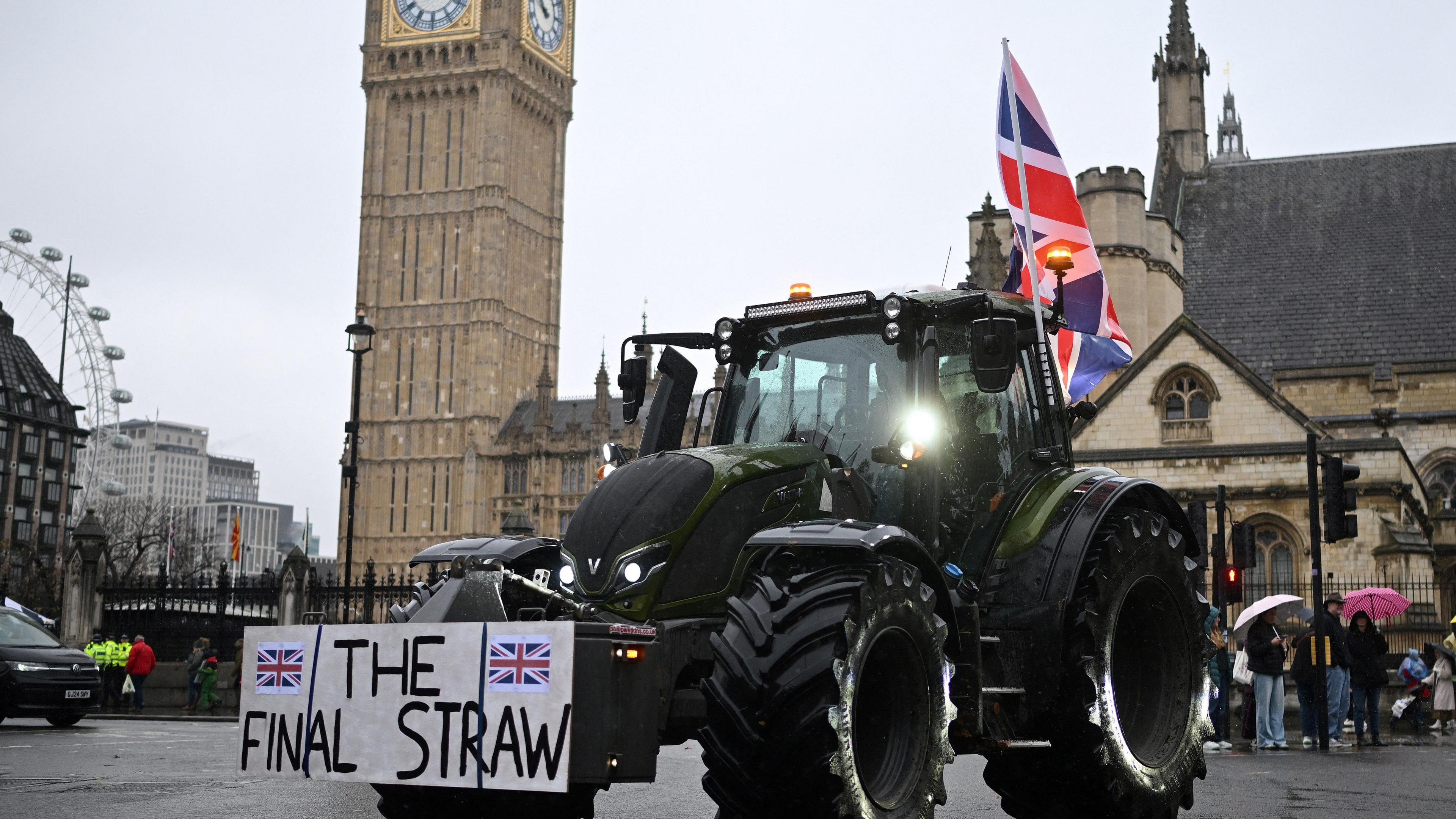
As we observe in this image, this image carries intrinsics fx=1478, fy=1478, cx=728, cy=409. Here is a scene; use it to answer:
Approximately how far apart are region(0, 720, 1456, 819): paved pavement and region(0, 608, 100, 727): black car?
1.94 meters

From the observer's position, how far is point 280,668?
6.25m

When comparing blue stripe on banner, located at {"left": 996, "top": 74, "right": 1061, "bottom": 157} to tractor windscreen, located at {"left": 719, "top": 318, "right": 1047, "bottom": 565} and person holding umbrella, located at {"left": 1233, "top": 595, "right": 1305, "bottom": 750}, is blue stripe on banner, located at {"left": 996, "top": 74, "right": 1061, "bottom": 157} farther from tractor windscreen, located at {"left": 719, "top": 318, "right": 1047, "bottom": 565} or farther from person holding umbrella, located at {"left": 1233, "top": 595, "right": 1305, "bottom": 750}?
person holding umbrella, located at {"left": 1233, "top": 595, "right": 1305, "bottom": 750}

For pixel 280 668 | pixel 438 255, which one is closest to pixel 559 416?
pixel 438 255

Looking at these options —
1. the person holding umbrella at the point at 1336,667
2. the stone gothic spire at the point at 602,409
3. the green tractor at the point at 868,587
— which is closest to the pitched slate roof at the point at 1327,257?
the person holding umbrella at the point at 1336,667

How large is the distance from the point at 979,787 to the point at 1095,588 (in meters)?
3.77

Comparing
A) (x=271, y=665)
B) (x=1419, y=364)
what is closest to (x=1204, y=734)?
(x=271, y=665)

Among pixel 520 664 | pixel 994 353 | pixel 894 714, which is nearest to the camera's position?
pixel 520 664

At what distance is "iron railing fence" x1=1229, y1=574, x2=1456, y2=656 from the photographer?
95.0 ft

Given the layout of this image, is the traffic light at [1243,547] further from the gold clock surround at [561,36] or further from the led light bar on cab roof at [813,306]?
the gold clock surround at [561,36]

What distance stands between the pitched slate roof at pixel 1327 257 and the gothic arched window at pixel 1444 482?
2739 mm

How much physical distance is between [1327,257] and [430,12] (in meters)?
70.2

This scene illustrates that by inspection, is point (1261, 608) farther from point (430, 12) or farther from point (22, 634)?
point (430, 12)

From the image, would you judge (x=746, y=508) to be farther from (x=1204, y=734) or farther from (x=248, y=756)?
(x=1204, y=734)

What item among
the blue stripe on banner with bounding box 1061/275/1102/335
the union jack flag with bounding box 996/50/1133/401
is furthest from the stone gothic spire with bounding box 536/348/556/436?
the blue stripe on banner with bounding box 1061/275/1102/335
